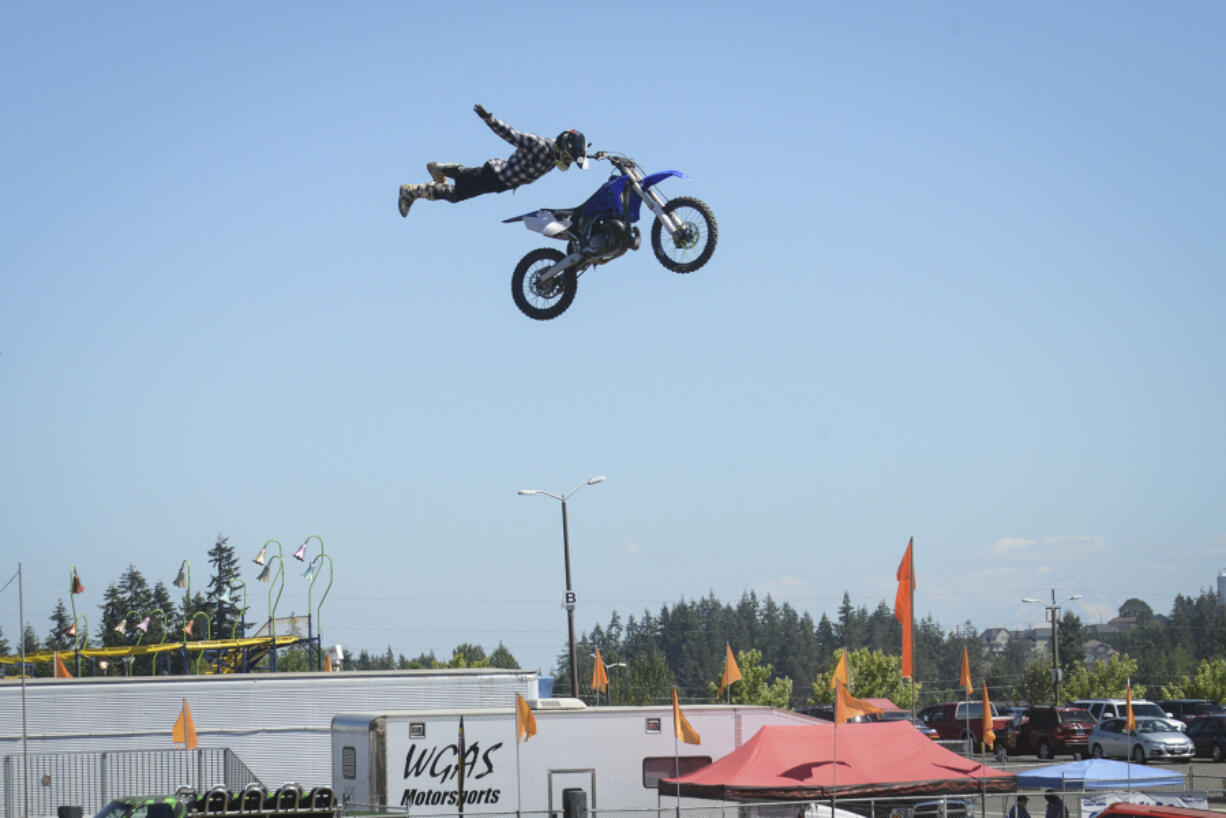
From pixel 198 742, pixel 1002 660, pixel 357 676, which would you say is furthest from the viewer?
pixel 1002 660

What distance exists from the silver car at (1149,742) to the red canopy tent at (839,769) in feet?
59.4

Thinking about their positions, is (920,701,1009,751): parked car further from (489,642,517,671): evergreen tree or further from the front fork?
(489,642,517,671): evergreen tree

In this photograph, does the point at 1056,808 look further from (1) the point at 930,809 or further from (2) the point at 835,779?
(2) the point at 835,779

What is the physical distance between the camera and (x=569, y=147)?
595 inches

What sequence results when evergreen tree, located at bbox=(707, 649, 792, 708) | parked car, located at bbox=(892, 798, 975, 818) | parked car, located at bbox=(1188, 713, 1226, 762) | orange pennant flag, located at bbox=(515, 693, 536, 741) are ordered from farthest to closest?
evergreen tree, located at bbox=(707, 649, 792, 708), parked car, located at bbox=(1188, 713, 1226, 762), orange pennant flag, located at bbox=(515, 693, 536, 741), parked car, located at bbox=(892, 798, 975, 818)

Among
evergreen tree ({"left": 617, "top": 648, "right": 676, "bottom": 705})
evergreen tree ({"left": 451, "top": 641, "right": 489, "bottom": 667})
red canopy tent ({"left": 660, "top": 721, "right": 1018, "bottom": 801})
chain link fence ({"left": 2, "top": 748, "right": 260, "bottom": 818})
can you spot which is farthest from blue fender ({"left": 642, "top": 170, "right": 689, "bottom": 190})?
evergreen tree ({"left": 451, "top": 641, "right": 489, "bottom": 667})

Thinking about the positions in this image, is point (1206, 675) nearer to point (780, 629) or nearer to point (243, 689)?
point (243, 689)

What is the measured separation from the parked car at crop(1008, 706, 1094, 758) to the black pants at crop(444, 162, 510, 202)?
32078 millimetres

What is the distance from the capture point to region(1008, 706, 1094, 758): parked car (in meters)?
41.2

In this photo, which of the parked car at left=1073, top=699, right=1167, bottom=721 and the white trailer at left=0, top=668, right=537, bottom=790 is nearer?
the white trailer at left=0, top=668, right=537, bottom=790

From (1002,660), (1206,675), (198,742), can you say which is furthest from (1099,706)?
(1002,660)

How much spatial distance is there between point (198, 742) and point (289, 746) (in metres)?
2.19

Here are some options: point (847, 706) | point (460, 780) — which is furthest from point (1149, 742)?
point (460, 780)

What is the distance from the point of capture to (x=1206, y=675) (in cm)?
6131
